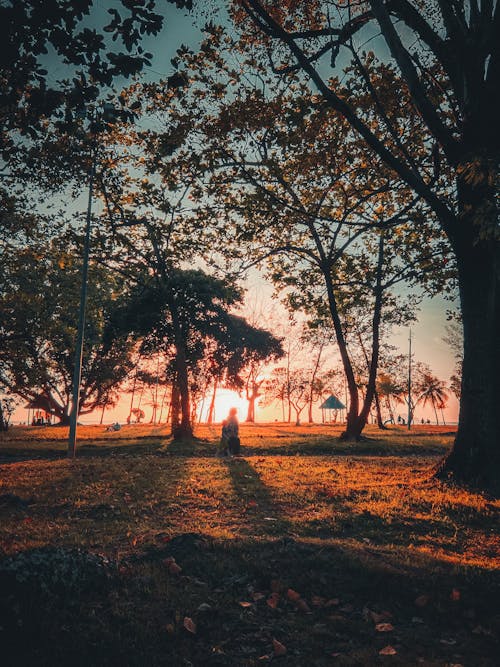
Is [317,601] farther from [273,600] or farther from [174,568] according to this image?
[174,568]

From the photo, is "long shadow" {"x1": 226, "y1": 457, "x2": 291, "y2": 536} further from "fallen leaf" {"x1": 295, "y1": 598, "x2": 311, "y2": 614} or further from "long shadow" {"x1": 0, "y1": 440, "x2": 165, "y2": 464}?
"long shadow" {"x1": 0, "y1": 440, "x2": 165, "y2": 464}

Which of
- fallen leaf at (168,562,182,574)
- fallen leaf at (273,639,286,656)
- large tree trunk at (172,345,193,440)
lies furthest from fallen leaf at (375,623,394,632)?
large tree trunk at (172,345,193,440)

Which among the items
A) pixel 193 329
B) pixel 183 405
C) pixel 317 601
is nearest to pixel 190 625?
pixel 317 601

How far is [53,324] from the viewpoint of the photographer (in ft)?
77.0

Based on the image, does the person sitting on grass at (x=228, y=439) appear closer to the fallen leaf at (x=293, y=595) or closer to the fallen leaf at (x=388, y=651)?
the fallen leaf at (x=293, y=595)

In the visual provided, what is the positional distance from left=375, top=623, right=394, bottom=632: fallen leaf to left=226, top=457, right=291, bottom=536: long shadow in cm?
245

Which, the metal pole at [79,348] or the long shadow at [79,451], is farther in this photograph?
the long shadow at [79,451]

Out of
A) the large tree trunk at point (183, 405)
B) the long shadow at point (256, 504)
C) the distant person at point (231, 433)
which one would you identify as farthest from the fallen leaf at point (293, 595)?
the large tree trunk at point (183, 405)

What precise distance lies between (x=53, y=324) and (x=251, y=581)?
2249cm

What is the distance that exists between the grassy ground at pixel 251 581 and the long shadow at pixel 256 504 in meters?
0.06

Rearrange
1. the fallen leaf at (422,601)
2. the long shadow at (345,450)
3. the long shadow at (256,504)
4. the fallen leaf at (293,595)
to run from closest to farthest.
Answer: the fallen leaf at (422,601) → the fallen leaf at (293,595) → the long shadow at (256,504) → the long shadow at (345,450)

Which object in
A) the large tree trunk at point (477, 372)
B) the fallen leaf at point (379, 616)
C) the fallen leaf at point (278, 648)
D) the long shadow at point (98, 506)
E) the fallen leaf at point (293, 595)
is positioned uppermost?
the large tree trunk at point (477, 372)

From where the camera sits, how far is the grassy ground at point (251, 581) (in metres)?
3.21

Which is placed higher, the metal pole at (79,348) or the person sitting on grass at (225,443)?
the metal pole at (79,348)
